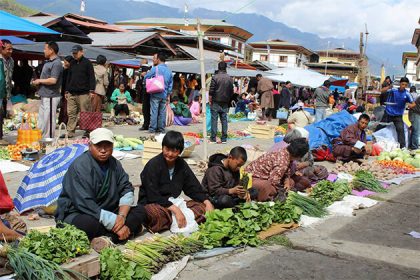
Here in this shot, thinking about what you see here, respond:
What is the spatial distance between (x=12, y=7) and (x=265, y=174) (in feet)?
179

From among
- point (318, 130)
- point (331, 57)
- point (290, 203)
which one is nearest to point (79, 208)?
point (290, 203)

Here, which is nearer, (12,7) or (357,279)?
(357,279)

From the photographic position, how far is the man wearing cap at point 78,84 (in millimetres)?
Result: 9734

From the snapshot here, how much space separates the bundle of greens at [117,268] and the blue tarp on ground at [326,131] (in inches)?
269

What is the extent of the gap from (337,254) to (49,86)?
6.24 meters

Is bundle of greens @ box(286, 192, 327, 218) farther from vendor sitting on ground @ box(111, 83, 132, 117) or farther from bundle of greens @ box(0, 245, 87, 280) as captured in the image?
A: vendor sitting on ground @ box(111, 83, 132, 117)

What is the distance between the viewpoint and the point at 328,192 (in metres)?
6.80

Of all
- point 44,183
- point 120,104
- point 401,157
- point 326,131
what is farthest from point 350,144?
point 120,104

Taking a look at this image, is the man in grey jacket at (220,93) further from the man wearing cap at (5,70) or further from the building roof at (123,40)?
the building roof at (123,40)

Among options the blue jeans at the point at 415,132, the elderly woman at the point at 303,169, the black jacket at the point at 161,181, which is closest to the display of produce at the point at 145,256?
the black jacket at the point at 161,181

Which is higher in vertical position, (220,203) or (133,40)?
(133,40)

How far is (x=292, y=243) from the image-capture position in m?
5.02

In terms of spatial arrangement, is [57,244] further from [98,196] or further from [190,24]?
[190,24]

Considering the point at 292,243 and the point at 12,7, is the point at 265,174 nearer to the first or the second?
the point at 292,243
